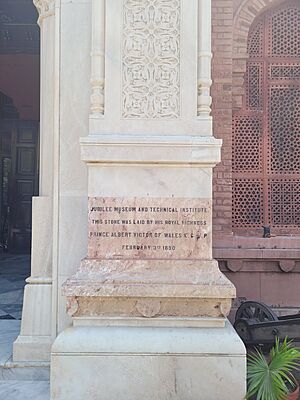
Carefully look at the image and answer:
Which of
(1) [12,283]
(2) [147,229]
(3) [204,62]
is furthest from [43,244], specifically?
(1) [12,283]

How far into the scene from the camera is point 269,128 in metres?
5.71

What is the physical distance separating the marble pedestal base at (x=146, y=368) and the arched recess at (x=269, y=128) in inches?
103

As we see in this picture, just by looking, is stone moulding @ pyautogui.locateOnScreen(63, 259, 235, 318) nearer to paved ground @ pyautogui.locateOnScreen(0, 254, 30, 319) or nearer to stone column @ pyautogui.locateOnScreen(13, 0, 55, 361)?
stone column @ pyautogui.locateOnScreen(13, 0, 55, 361)

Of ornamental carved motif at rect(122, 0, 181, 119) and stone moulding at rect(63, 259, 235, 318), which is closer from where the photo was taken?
stone moulding at rect(63, 259, 235, 318)

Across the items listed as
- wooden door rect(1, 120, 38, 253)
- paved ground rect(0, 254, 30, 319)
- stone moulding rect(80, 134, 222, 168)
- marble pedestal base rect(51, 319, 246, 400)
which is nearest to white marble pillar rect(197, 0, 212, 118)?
stone moulding rect(80, 134, 222, 168)

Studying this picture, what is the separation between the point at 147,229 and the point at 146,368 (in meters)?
1.00

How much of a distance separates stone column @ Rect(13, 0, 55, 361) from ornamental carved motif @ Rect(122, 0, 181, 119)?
0.82m

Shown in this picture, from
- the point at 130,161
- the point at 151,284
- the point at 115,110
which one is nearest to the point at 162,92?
the point at 115,110

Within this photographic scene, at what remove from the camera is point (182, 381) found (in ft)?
10.5

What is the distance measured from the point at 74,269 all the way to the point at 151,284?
0.77m

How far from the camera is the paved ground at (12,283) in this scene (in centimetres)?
577

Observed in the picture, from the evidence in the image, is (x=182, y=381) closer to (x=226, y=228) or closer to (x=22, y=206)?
(x=226, y=228)

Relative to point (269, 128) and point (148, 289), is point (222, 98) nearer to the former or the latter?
point (269, 128)

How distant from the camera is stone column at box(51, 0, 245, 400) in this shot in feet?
10.5
